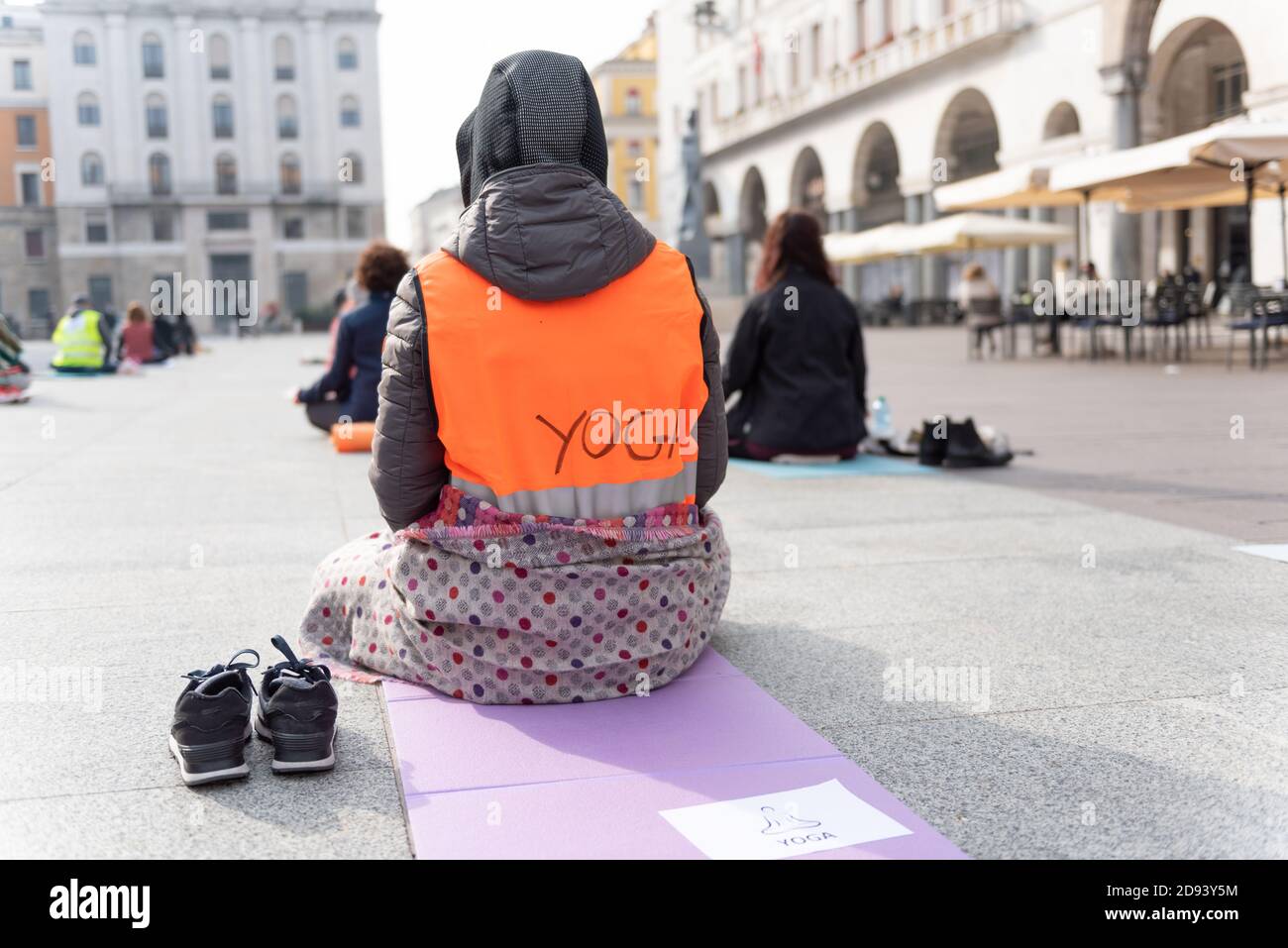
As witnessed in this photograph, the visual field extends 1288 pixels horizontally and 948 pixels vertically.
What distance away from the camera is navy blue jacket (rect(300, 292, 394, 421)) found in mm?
9273

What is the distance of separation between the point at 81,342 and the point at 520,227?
19.0 metres

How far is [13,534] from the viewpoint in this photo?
637 cm

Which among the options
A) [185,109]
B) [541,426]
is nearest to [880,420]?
[541,426]

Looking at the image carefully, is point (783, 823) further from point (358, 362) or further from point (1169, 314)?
point (1169, 314)

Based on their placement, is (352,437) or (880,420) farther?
(352,437)

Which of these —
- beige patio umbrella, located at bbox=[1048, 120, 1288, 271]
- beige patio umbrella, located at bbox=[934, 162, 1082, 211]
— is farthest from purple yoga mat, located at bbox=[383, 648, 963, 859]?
beige patio umbrella, located at bbox=[934, 162, 1082, 211]

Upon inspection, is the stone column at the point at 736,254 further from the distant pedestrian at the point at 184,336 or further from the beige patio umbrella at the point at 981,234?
the beige patio umbrella at the point at 981,234

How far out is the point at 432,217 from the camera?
482 feet

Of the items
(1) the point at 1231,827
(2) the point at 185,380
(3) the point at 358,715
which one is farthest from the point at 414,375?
(2) the point at 185,380

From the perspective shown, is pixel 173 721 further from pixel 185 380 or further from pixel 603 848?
pixel 185 380

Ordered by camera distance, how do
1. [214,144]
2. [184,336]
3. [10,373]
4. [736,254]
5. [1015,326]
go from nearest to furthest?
1. [10,373]
2. [1015,326]
3. [184,336]
4. [736,254]
5. [214,144]

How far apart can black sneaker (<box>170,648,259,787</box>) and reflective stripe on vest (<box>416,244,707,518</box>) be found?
83cm

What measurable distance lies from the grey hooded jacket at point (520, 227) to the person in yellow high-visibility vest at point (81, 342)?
18.6 m
